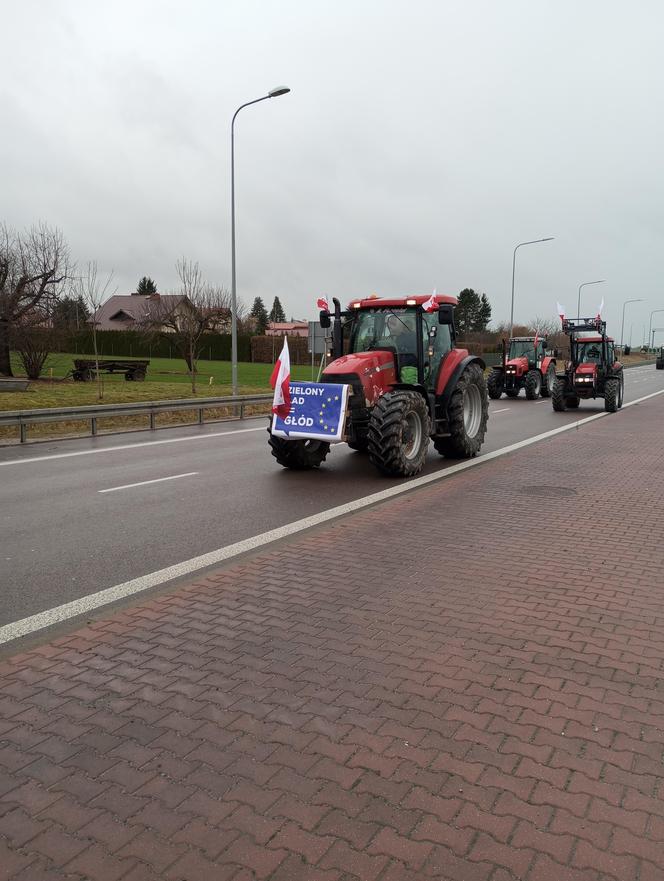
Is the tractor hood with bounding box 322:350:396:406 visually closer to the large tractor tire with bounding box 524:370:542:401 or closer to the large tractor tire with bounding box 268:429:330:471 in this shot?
the large tractor tire with bounding box 268:429:330:471

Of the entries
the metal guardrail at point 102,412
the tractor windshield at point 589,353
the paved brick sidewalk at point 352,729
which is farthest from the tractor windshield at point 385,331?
the tractor windshield at point 589,353

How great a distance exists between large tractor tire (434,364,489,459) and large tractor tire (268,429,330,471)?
2234mm

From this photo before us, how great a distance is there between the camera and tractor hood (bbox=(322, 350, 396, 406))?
10.4m

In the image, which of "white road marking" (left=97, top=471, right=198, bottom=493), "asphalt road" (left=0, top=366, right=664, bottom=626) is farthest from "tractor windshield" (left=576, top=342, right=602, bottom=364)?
Result: "white road marking" (left=97, top=471, right=198, bottom=493)

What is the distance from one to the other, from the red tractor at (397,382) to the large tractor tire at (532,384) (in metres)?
15.8

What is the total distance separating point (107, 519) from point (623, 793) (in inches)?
245

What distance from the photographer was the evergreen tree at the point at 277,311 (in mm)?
151663

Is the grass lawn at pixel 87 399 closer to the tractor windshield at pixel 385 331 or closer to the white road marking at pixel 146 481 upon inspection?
the white road marking at pixel 146 481

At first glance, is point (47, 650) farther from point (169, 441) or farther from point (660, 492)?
point (169, 441)

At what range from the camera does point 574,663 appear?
167 inches

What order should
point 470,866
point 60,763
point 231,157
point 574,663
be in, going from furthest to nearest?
point 231,157 < point 574,663 < point 60,763 < point 470,866

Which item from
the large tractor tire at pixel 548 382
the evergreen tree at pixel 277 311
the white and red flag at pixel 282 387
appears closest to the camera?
the white and red flag at pixel 282 387

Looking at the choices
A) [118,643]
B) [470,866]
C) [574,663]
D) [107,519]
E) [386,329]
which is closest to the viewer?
[470,866]

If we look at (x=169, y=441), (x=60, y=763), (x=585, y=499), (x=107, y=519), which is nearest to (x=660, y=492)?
(x=585, y=499)
